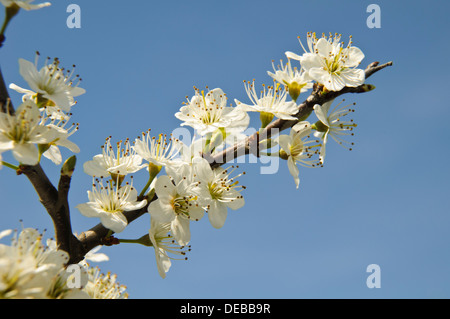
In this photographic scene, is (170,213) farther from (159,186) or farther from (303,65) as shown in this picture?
(303,65)

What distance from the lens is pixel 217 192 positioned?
2576 millimetres

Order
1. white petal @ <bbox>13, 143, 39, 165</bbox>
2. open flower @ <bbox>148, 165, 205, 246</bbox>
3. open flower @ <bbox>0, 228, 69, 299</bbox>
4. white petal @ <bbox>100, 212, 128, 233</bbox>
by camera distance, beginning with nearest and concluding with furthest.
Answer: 1. open flower @ <bbox>0, 228, 69, 299</bbox>
2. white petal @ <bbox>13, 143, 39, 165</bbox>
3. white petal @ <bbox>100, 212, 128, 233</bbox>
4. open flower @ <bbox>148, 165, 205, 246</bbox>

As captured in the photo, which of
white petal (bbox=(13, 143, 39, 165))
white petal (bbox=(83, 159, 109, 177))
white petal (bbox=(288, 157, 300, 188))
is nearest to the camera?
white petal (bbox=(13, 143, 39, 165))

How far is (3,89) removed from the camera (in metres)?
2.01

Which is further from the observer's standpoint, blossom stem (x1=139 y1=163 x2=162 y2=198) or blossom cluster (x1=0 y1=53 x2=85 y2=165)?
blossom stem (x1=139 y1=163 x2=162 y2=198)

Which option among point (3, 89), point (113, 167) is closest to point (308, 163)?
point (113, 167)

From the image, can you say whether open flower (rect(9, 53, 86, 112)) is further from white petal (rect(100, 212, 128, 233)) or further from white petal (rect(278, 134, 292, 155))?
white petal (rect(278, 134, 292, 155))

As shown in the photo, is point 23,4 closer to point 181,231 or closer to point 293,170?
point 181,231

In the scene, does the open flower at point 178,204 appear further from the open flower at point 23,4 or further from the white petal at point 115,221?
the open flower at point 23,4

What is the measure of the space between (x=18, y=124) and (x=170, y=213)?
889mm

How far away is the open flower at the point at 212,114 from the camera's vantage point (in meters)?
2.66

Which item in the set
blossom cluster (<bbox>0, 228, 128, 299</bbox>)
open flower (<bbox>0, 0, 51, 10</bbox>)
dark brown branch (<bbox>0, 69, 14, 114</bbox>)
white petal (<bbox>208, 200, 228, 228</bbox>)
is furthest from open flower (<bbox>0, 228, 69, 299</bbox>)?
open flower (<bbox>0, 0, 51, 10</bbox>)

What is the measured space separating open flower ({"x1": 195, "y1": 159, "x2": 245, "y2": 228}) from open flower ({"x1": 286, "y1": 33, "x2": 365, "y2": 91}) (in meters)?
0.79

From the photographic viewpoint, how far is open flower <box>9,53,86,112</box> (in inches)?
87.6
